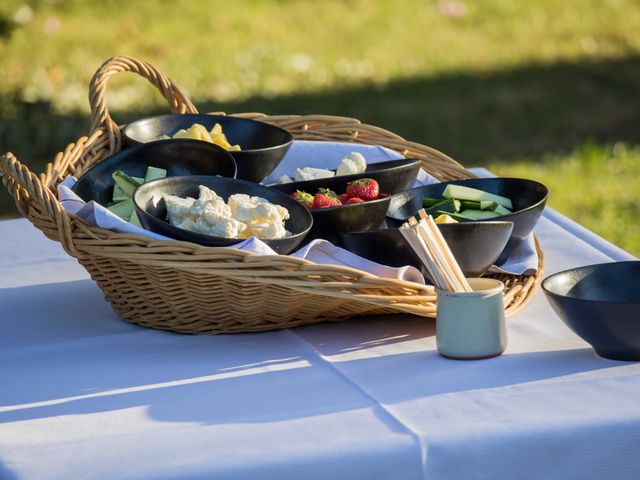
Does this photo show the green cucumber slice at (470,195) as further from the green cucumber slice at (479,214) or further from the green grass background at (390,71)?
the green grass background at (390,71)

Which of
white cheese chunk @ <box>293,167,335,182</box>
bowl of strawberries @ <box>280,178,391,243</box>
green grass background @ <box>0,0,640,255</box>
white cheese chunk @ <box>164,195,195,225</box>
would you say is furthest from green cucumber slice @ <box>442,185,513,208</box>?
green grass background @ <box>0,0,640,255</box>

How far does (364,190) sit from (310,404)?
0.59m

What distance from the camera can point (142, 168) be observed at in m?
1.92

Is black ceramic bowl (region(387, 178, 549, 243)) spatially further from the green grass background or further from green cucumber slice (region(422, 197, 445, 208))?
the green grass background

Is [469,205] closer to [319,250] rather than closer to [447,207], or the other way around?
[447,207]

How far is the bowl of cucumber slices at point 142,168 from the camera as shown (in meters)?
1.82

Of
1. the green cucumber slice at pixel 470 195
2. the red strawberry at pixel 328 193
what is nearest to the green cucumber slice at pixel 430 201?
the green cucumber slice at pixel 470 195

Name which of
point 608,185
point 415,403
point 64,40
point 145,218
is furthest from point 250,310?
point 64,40

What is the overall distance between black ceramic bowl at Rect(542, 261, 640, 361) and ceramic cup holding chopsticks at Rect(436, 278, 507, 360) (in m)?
0.08

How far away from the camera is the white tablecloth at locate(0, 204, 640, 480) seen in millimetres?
1186

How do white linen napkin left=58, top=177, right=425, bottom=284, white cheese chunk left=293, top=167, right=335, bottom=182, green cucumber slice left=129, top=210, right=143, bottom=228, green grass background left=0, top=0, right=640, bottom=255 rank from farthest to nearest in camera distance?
green grass background left=0, top=0, right=640, bottom=255 < white cheese chunk left=293, top=167, right=335, bottom=182 < green cucumber slice left=129, top=210, right=143, bottom=228 < white linen napkin left=58, top=177, right=425, bottom=284

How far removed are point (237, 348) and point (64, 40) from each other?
541 cm

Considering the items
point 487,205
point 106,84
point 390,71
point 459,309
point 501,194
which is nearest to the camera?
point 459,309

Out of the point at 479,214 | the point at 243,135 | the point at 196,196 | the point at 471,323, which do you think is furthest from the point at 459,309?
the point at 243,135
